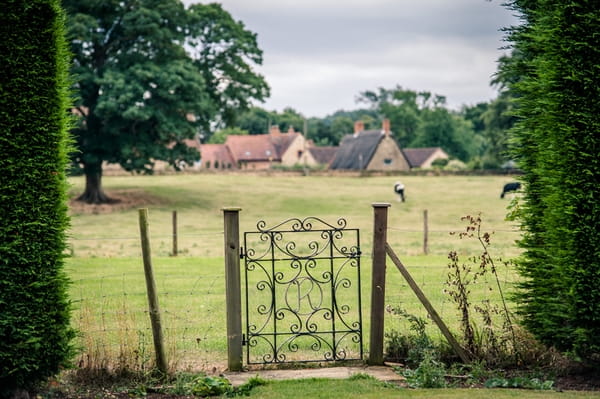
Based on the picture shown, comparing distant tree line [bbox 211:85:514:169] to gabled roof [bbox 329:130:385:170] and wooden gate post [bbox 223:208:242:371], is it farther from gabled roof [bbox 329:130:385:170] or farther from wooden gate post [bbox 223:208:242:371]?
wooden gate post [bbox 223:208:242:371]

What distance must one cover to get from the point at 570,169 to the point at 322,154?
85894mm

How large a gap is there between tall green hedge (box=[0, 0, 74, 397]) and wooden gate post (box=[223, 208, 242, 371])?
1828 millimetres

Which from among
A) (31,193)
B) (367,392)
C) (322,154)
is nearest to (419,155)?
(322,154)

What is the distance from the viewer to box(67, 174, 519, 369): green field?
8320 millimetres

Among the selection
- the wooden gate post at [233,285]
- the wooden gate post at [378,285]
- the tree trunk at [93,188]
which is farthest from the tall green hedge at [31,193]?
the tree trunk at [93,188]

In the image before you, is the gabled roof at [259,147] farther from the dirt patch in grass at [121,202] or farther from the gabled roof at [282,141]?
the dirt patch in grass at [121,202]

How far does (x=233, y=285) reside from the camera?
7.29m

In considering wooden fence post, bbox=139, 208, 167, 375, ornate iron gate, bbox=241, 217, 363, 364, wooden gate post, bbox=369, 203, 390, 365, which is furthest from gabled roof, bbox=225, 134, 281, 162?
wooden fence post, bbox=139, 208, 167, 375

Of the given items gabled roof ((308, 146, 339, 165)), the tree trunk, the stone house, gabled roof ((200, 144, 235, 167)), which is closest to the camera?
the tree trunk

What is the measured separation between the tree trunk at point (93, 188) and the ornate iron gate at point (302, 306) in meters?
20.0

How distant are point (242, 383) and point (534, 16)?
5.09 m

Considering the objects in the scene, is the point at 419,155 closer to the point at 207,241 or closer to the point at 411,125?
the point at 411,125

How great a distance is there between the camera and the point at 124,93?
109 ft

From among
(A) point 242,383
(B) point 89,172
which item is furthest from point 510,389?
(B) point 89,172
